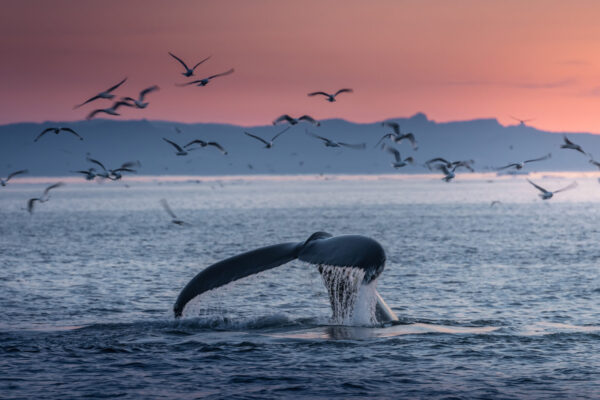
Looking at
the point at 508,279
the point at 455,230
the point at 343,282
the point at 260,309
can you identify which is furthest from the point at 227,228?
the point at 343,282

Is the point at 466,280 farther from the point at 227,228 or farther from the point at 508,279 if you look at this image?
the point at 227,228

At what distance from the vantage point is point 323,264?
37.5 ft

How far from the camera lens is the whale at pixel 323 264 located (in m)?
11.0

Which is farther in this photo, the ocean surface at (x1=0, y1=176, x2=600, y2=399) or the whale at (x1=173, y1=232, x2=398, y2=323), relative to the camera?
the ocean surface at (x1=0, y1=176, x2=600, y2=399)

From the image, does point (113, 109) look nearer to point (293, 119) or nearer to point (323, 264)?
point (293, 119)

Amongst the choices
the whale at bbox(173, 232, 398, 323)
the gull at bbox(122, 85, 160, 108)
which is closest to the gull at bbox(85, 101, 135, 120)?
the gull at bbox(122, 85, 160, 108)

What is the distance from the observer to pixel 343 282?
14.2 meters

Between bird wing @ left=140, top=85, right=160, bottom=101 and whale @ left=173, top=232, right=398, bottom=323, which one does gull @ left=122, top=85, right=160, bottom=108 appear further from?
whale @ left=173, top=232, right=398, bottom=323

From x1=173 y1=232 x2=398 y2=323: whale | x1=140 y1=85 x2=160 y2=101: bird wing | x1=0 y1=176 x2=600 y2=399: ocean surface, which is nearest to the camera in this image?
x1=173 y1=232 x2=398 y2=323: whale

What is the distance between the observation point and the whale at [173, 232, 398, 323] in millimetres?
10992

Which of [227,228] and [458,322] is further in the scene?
[227,228]

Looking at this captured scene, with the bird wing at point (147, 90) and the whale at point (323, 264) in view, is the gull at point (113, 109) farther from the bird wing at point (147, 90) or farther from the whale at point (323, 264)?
the whale at point (323, 264)

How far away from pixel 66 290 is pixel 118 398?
13.4m

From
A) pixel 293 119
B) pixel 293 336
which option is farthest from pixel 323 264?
pixel 293 119
